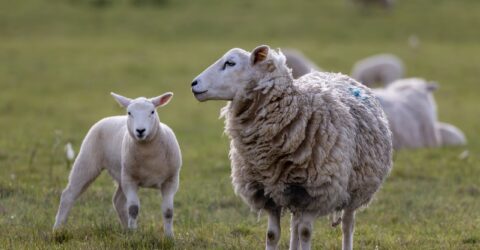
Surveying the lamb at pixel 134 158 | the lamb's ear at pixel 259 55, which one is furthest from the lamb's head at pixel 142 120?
the lamb's ear at pixel 259 55

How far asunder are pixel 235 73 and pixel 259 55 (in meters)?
0.23

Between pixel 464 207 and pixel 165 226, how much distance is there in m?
3.61

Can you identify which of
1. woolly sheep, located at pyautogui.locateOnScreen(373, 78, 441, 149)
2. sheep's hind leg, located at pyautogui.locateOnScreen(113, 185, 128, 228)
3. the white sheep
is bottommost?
the white sheep

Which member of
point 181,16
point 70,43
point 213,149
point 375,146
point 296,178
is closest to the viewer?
point 296,178

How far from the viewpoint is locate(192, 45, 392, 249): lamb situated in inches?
241

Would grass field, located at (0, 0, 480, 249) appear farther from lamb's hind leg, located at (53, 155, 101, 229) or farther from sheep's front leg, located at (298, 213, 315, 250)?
sheep's front leg, located at (298, 213, 315, 250)

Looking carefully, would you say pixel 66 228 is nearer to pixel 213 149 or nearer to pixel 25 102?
pixel 213 149

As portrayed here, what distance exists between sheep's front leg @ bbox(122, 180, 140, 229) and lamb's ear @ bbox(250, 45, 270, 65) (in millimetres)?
1588

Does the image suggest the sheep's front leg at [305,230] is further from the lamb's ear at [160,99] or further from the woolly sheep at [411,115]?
the woolly sheep at [411,115]

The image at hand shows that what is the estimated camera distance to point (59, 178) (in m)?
9.83

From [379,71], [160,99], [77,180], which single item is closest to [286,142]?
[160,99]

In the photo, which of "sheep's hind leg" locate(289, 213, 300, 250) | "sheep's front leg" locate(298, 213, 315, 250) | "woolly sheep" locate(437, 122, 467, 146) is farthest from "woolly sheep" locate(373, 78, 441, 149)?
"sheep's front leg" locate(298, 213, 315, 250)

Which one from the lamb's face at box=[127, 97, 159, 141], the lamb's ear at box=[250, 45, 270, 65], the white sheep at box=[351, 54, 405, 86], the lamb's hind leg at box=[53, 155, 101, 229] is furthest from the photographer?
the white sheep at box=[351, 54, 405, 86]

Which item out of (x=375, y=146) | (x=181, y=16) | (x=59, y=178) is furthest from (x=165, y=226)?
(x=181, y=16)
